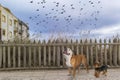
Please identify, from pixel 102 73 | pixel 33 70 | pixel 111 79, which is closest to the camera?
pixel 111 79

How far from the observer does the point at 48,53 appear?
52.9ft

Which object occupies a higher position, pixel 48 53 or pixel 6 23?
pixel 6 23

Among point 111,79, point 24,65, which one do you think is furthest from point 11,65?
point 111,79

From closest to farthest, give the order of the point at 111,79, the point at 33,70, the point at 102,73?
the point at 111,79 < the point at 102,73 < the point at 33,70

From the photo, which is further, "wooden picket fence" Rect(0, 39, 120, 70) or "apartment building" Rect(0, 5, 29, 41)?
"apartment building" Rect(0, 5, 29, 41)

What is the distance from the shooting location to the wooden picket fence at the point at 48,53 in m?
16.0

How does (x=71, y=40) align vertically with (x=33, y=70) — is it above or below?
above

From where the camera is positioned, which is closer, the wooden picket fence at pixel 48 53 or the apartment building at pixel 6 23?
the wooden picket fence at pixel 48 53

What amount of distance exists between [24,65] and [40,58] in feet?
2.71

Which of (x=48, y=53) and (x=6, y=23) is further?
(x=6, y=23)

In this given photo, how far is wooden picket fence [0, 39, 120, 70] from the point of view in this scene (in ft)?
52.6

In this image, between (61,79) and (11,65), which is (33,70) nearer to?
(11,65)

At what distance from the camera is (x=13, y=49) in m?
16.0

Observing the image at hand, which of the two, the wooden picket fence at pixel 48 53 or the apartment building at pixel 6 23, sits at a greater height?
the apartment building at pixel 6 23
